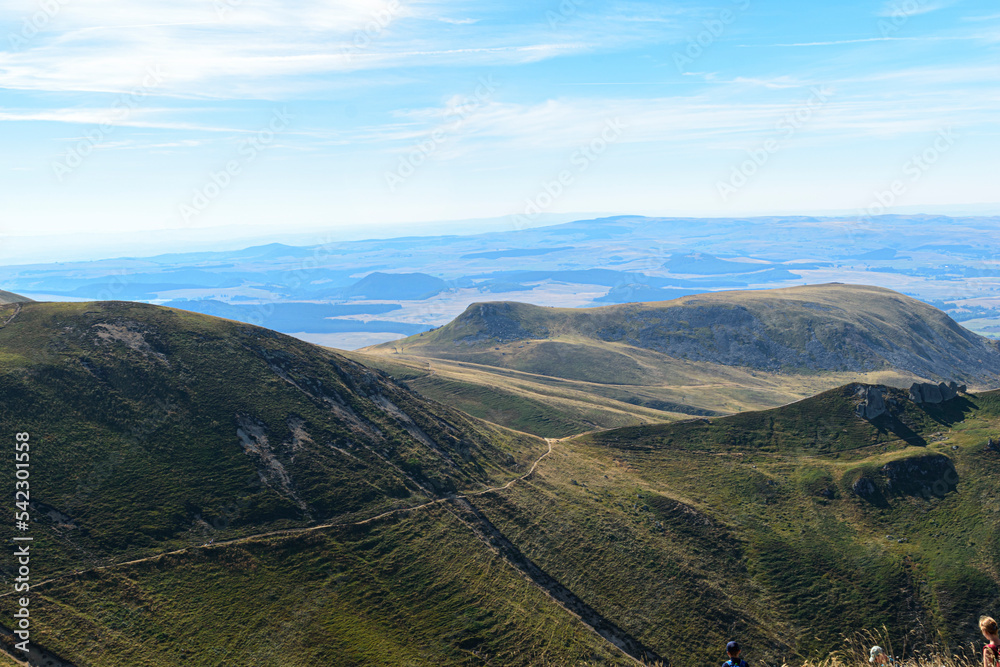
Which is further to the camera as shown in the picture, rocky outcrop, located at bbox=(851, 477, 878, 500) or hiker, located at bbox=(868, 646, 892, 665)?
rocky outcrop, located at bbox=(851, 477, 878, 500)

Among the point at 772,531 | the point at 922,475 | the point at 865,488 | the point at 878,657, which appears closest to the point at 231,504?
the point at 878,657

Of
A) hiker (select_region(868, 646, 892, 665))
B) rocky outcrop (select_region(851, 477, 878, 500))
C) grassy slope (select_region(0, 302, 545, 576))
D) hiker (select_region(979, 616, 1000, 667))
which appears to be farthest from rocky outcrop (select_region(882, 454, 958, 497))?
hiker (select_region(979, 616, 1000, 667))

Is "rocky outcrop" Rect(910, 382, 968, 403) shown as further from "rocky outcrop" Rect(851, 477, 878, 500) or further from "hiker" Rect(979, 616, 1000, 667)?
"hiker" Rect(979, 616, 1000, 667)

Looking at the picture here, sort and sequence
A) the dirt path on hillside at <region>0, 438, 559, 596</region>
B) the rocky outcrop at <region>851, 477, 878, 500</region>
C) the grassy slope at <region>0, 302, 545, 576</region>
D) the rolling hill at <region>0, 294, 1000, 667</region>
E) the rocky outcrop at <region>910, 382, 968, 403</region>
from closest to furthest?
1. the dirt path on hillside at <region>0, 438, 559, 596</region>
2. the rolling hill at <region>0, 294, 1000, 667</region>
3. the grassy slope at <region>0, 302, 545, 576</region>
4. the rocky outcrop at <region>851, 477, 878, 500</region>
5. the rocky outcrop at <region>910, 382, 968, 403</region>

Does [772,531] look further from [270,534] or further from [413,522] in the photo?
[270,534]

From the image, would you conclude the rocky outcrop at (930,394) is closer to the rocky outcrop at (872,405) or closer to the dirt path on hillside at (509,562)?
the rocky outcrop at (872,405)

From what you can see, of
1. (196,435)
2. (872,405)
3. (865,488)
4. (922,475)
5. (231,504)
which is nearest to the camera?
(231,504)
